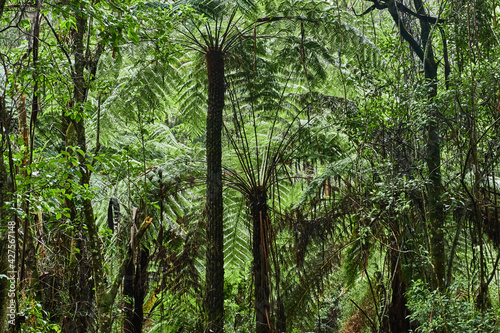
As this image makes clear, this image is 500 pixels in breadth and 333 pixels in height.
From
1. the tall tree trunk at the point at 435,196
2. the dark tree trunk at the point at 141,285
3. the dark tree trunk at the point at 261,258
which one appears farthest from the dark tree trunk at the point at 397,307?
the dark tree trunk at the point at 141,285

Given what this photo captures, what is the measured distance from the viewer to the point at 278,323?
4.41m

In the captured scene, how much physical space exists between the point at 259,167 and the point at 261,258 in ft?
3.38

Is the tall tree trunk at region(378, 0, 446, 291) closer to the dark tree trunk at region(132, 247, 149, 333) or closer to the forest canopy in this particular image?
the forest canopy

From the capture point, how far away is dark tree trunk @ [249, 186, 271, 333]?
147 inches

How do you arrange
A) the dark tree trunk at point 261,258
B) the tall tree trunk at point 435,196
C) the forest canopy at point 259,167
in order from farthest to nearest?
the dark tree trunk at point 261,258, the tall tree trunk at point 435,196, the forest canopy at point 259,167

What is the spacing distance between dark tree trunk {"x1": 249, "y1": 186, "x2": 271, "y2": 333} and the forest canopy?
22mm

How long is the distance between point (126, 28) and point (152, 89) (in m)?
2.28

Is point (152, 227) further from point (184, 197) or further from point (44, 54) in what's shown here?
point (44, 54)

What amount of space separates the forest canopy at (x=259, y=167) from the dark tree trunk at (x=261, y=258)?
0.02 meters

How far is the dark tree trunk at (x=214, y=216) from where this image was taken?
3.47 meters

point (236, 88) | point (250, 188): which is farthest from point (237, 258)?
point (236, 88)

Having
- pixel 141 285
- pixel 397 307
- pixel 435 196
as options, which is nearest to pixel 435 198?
pixel 435 196

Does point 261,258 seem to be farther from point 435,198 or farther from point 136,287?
point 435,198

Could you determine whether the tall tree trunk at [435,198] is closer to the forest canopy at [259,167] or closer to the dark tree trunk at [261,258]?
the forest canopy at [259,167]
